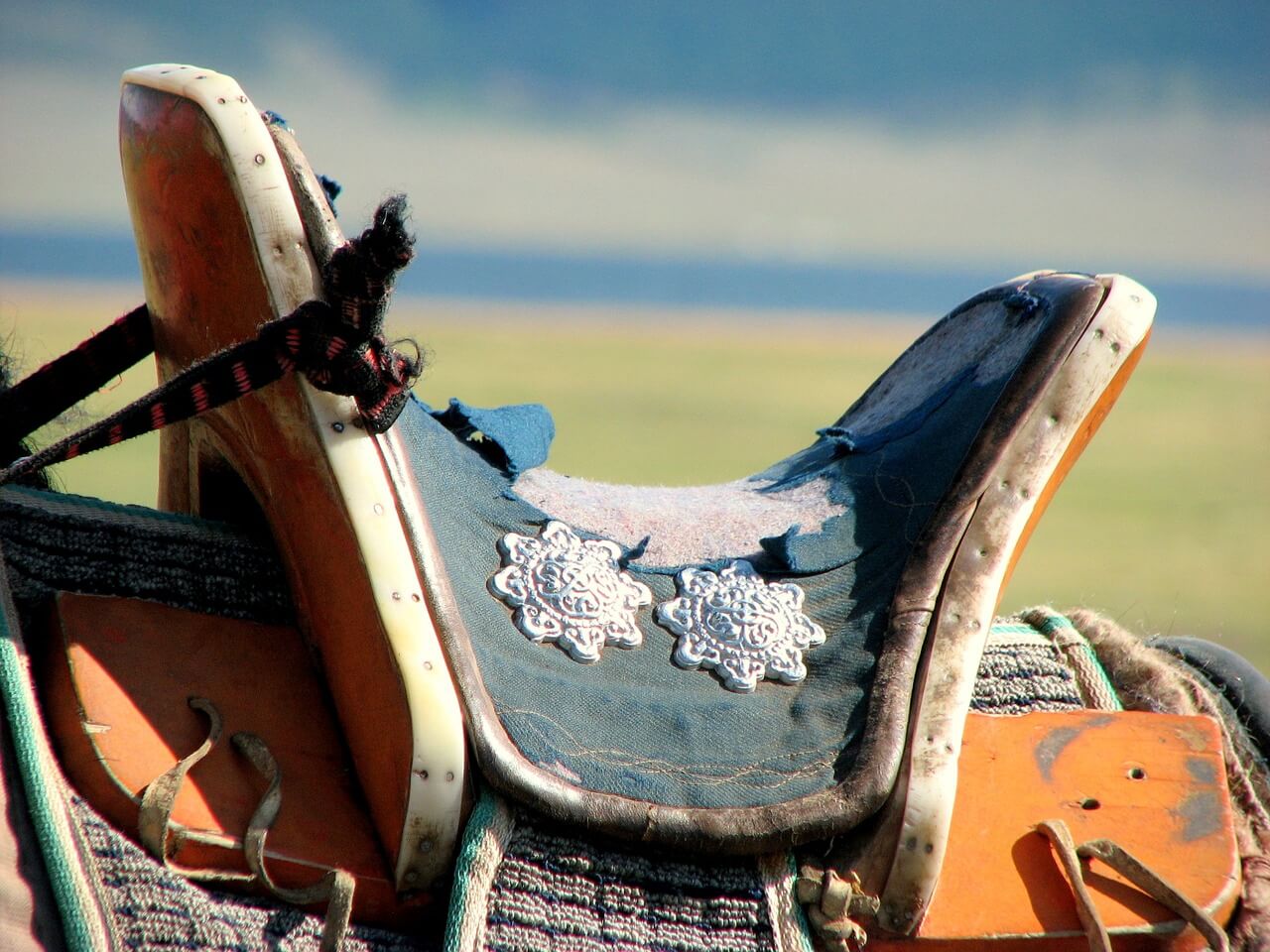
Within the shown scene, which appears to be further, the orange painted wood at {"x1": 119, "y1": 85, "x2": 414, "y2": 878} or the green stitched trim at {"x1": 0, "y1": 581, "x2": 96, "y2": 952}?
the orange painted wood at {"x1": 119, "y1": 85, "x2": 414, "y2": 878}

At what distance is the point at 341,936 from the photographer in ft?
2.76

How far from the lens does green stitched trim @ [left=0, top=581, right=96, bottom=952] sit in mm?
792

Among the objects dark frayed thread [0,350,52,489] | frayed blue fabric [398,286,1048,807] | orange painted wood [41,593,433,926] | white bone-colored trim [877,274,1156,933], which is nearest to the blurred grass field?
dark frayed thread [0,350,52,489]

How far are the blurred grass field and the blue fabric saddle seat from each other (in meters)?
0.19

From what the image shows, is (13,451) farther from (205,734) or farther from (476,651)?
(476,651)

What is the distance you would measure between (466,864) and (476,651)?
151mm

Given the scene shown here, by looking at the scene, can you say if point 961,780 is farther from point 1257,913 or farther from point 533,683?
point 533,683

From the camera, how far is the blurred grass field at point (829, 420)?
5684 millimetres

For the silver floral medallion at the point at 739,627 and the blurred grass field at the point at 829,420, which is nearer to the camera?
the silver floral medallion at the point at 739,627

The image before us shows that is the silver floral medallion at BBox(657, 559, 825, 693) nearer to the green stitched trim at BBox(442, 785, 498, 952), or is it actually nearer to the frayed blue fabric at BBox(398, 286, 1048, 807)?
the frayed blue fabric at BBox(398, 286, 1048, 807)

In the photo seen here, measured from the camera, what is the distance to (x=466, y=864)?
865 mm

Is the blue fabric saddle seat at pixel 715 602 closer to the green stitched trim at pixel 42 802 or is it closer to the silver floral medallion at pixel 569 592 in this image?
the silver floral medallion at pixel 569 592

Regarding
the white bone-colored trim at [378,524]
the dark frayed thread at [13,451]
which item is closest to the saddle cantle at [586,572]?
the white bone-colored trim at [378,524]

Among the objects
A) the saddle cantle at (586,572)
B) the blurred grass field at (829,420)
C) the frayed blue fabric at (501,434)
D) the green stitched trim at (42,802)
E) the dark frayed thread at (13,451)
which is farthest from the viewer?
the blurred grass field at (829,420)
